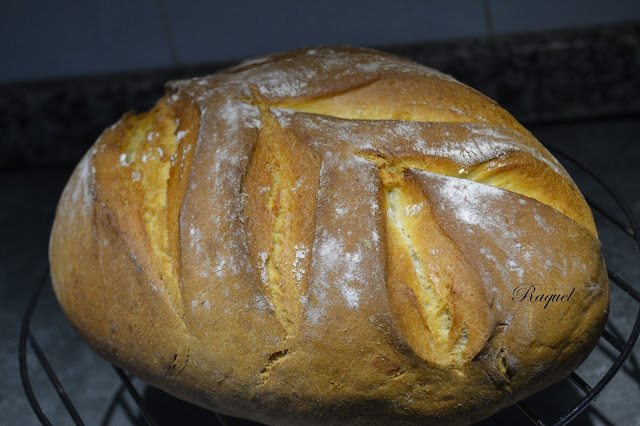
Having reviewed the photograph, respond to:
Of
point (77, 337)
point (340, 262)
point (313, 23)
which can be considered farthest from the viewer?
point (313, 23)

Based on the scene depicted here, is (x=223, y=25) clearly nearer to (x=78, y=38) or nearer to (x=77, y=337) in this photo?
(x=78, y=38)

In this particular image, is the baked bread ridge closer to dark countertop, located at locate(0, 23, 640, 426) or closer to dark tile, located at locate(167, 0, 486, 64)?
dark countertop, located at locate(0, 23, 640, 426)

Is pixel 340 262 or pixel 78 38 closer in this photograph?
pixel 340 262

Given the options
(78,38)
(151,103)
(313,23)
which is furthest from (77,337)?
(313,23)

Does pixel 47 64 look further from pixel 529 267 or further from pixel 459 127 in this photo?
pixel 529 267

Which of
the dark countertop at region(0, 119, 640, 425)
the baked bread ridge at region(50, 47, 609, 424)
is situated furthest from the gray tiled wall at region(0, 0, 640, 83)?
the baked bread ridge at region(50, 47, 609, 424)
